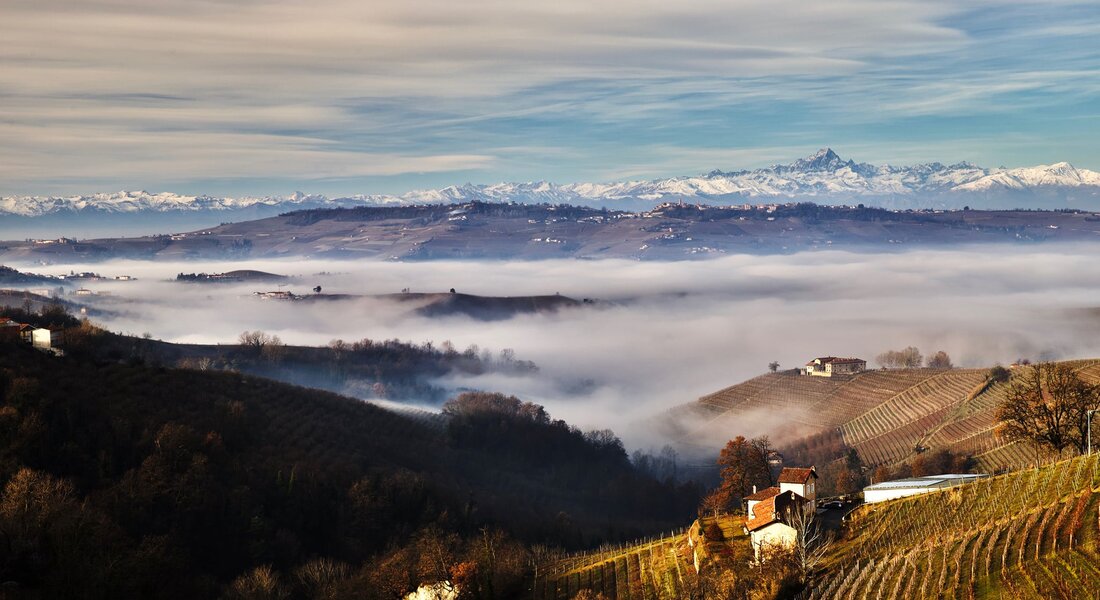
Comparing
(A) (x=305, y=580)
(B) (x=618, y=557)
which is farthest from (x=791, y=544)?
(A) (x=305, y=580)

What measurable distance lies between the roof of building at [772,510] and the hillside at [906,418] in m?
42.4

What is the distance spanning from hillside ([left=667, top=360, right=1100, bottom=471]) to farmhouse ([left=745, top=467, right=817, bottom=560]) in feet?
125

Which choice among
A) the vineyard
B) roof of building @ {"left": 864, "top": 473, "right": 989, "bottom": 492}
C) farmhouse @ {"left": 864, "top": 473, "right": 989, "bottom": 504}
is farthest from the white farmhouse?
farmhouse @ {"left": 864, "top": 473, "right": 989, "bottom": 504}

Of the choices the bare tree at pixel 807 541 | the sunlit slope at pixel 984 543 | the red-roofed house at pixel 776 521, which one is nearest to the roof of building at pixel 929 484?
the sunlit slope at pixel 984 543

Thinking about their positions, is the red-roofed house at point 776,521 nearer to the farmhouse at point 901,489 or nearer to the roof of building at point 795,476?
the roof of building at point 795,476

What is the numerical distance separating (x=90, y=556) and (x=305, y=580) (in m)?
18.4

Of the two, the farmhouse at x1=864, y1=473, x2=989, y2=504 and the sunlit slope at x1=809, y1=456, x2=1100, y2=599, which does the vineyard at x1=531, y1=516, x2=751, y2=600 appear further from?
the farmhouse at x1=864, y1=473, x2=989, y2=504

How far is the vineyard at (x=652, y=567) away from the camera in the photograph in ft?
198

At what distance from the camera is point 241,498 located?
9306 centimetres

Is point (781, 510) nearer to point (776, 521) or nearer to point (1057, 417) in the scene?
point (776, 521)

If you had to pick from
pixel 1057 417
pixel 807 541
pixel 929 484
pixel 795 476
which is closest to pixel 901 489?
pixel 929 484

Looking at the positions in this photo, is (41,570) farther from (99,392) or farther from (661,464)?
(661,464)

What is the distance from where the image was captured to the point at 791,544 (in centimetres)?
5794

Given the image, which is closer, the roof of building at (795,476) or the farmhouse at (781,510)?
the farmhouse at (781,510)
